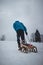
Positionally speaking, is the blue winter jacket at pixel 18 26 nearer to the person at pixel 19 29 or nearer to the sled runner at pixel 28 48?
the person at pixel 19 29

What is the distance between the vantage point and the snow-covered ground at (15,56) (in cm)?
220

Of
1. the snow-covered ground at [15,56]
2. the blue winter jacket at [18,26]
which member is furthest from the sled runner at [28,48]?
the blue winter jacket at [18,26]

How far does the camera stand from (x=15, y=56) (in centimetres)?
222

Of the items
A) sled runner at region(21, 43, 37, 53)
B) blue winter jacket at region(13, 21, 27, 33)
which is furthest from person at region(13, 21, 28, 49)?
sled runner at region(21, 43, 37, 53)

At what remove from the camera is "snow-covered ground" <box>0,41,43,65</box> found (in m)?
2.20

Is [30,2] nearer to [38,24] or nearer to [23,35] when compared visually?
[38,24]

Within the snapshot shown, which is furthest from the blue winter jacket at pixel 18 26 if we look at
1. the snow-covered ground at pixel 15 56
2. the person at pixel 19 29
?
the snow-covered ground at pixel 15 56

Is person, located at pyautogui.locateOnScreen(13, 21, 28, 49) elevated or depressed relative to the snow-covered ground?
elevated

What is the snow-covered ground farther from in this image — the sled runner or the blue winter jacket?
the blue winter jacket

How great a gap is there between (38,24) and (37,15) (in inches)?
5.7

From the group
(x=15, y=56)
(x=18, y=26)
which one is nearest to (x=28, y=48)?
(x=15, y=56)

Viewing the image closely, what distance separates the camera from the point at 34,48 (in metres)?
2.21

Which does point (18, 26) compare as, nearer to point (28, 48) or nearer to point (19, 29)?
point (19, 29)

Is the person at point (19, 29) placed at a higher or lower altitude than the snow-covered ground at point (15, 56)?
higher
